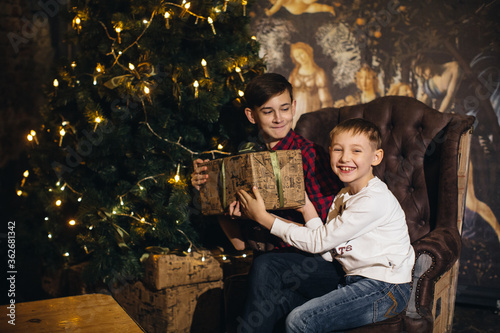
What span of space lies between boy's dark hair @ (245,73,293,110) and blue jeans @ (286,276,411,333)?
1.03 meters

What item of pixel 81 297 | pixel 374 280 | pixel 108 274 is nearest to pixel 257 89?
pixel 374 280

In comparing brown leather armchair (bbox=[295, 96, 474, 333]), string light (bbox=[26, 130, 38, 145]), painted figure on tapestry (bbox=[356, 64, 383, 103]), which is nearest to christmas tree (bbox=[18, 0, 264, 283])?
string light (bbox=[26, 130, 38, 145])

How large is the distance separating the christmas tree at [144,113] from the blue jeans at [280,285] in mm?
840

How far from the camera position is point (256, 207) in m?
1.81

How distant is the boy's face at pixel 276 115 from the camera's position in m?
2.16

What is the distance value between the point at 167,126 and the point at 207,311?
4.03 feet

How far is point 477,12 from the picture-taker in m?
3.22

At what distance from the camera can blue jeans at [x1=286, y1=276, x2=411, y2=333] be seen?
1.58 meters

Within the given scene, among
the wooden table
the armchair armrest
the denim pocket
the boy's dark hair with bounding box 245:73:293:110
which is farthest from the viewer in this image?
the boy's dark hair with bounding box 245:73:293:110

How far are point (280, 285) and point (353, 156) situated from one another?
0.68 m

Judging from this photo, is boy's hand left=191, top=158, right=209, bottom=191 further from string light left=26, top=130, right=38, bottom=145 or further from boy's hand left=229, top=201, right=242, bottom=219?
string light left=26, top=130, right=38, bottom=145

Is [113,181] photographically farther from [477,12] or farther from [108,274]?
[477,12]

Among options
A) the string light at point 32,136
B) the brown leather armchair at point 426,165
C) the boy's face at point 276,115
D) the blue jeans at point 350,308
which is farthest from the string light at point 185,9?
the blue jeans at point 350,308

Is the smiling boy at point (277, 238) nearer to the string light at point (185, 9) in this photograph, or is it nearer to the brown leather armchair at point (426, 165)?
the brown leather armchair at point (426, 165)
